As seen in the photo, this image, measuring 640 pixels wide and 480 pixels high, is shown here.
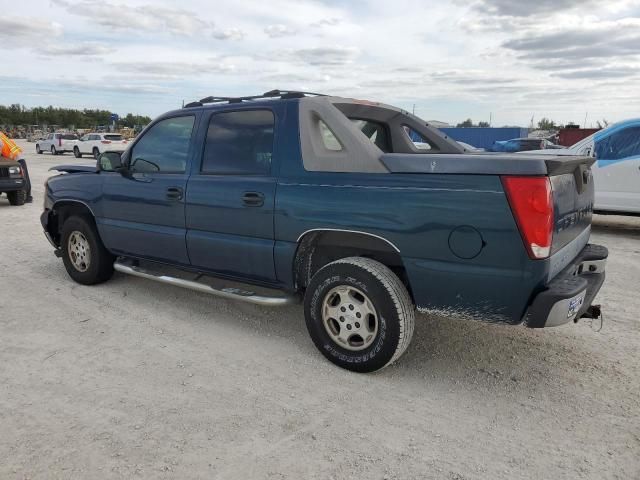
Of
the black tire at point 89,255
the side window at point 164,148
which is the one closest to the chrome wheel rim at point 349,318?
the side window at point 164,148

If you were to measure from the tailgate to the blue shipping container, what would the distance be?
3354 cm

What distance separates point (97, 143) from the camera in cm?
2938

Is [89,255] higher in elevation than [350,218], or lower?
lower

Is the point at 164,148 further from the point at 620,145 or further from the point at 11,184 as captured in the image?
the point at 11,184

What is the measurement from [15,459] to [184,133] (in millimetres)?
2779

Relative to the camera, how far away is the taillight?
280cm

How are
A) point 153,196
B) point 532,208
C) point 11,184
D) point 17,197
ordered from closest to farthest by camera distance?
point 532,208
point 153,196
point 11,184
point 17,197

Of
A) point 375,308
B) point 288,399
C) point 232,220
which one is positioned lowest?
point 288,399

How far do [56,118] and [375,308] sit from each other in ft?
349

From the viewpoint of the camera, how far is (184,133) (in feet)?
14.6

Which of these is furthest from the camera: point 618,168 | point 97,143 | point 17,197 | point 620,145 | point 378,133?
point 97,143

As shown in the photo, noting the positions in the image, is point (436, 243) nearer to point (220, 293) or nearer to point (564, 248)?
point (564, 248)

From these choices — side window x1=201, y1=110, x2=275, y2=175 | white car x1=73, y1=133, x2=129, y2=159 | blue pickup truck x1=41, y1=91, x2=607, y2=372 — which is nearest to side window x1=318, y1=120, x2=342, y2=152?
blue pickup truck x1=41, y1=91, x2=607, y2=372

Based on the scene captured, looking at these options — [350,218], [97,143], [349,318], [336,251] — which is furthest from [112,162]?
[97,143]
